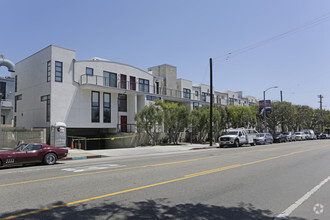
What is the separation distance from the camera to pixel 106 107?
30281 millimetres

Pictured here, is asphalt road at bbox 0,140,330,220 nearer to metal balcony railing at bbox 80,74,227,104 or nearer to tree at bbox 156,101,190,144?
tree at bbox 156,101,190,144

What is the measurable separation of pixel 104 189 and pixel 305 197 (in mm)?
5095

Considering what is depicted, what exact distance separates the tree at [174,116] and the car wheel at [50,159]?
1564 centimetres

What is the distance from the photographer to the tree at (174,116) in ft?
94.5

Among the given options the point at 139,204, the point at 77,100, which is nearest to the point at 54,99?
the point at 77,100

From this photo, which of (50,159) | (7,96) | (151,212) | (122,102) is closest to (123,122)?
(122,102)

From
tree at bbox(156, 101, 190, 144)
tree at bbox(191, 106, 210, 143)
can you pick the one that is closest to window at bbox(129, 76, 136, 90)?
tree at bbox(156, 101, 190, 144)

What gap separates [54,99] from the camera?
83.5 ft

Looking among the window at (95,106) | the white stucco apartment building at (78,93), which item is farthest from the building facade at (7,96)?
the window at (95,106)

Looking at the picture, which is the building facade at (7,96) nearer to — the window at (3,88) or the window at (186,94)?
the window at (3,88)

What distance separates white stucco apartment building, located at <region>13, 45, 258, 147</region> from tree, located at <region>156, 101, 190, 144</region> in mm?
4628

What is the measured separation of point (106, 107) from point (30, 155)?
17.7 meters

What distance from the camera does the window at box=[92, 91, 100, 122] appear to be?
Answer: 2888cm

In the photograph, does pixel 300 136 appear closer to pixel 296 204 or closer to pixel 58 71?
pixel 58 71
